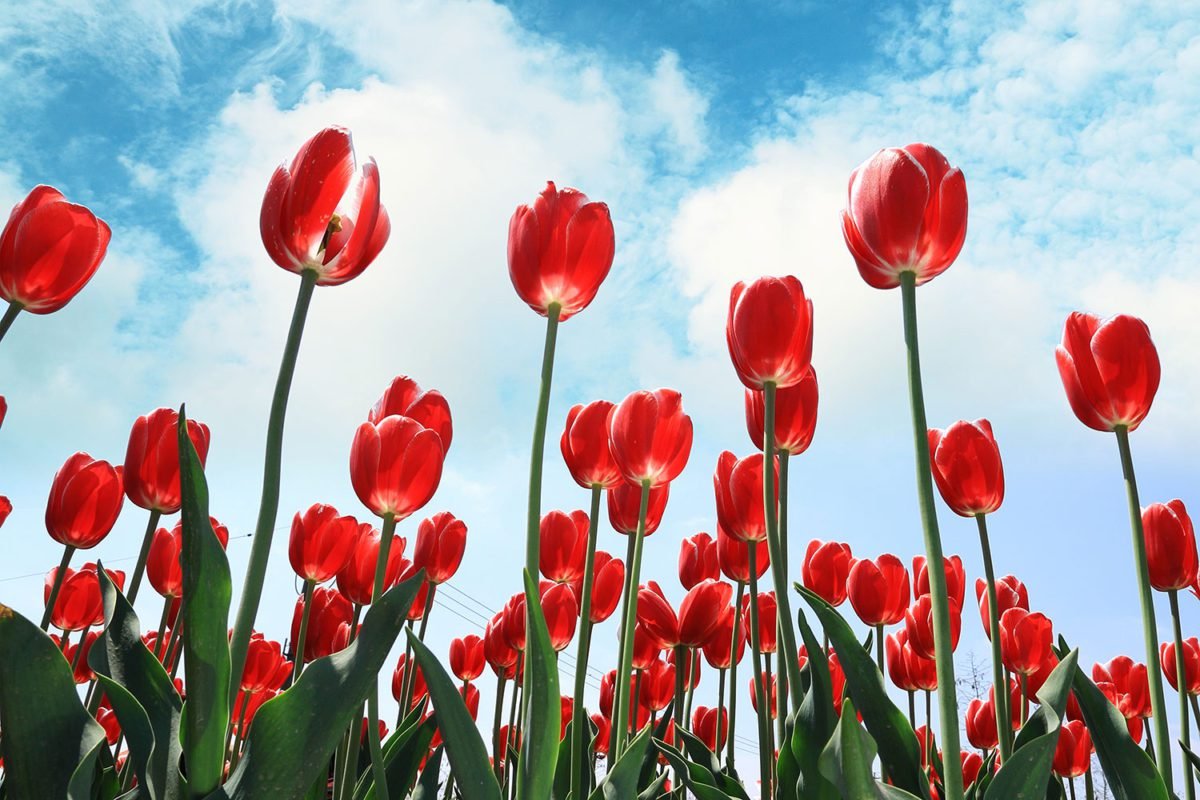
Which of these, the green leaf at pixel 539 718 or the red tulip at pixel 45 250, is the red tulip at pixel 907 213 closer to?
the green leaf at pixel 539 718

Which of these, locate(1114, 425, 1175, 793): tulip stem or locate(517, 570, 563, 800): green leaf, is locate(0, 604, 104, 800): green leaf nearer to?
locate(517, 570, 563, 800): green leaf

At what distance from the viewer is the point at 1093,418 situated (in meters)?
2.06

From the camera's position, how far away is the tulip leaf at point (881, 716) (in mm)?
1629

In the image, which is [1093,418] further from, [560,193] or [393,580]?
[393,580]

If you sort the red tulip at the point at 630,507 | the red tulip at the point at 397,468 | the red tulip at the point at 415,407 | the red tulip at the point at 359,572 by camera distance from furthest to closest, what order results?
the red tulip at the point at 359,572, the red tulip at the point at 630,507, the red tulip at the point at 415,407, the red tulip at the point at 397,468

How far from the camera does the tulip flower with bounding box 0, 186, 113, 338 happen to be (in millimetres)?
2268

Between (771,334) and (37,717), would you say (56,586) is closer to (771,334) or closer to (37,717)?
(37,717)

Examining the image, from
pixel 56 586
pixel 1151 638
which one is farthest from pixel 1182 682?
pixel 56 586

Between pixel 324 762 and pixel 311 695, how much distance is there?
0.39ft

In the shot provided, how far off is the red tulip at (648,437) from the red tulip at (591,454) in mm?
135

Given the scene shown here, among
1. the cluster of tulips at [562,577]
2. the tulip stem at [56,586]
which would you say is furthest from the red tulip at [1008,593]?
the tulip stem at [56,586]

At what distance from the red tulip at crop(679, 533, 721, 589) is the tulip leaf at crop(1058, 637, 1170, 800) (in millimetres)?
1821

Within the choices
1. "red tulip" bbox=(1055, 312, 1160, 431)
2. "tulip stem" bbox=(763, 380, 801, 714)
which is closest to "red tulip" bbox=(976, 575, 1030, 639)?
"red tulip" bbox=(1055, 312, 1160, 431)

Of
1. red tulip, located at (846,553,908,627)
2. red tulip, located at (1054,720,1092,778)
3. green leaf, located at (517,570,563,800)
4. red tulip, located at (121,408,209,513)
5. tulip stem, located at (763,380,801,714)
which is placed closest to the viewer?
green leaf, located at (517,570,563,800)
